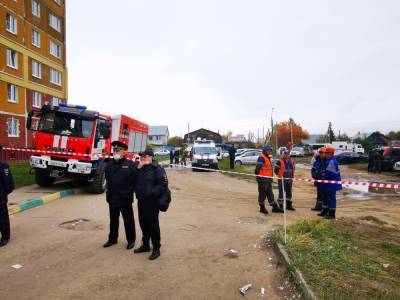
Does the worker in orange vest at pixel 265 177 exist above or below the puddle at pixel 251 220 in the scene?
above

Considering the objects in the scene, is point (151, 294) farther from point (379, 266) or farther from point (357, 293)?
point (379, 266)

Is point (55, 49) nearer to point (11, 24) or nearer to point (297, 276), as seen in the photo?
point (11, 24)

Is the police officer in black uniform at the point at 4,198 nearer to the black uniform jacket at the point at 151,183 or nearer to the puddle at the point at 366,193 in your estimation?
the black uniform jacket at the point at 151,183

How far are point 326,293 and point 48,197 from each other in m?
8.52

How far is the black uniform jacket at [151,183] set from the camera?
17.8 feet

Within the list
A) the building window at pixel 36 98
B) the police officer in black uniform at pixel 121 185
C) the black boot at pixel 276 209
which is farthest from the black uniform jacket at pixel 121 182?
the building window at pixel 36 98

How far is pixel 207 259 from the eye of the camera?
555cm

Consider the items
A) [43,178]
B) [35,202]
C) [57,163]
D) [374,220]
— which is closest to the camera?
[374,220]

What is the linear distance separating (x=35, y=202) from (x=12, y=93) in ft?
65.6

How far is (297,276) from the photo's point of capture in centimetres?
456

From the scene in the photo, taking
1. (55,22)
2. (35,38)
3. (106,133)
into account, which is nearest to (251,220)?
(106,133)

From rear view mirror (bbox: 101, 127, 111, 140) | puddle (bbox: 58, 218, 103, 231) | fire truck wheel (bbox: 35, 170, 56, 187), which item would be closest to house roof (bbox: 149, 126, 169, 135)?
fire truck wheel (bbox: 35, 170, 56, 187)

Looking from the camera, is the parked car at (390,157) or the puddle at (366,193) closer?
the puddle at (366,193)

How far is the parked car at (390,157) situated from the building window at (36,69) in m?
Answer: 26.7
